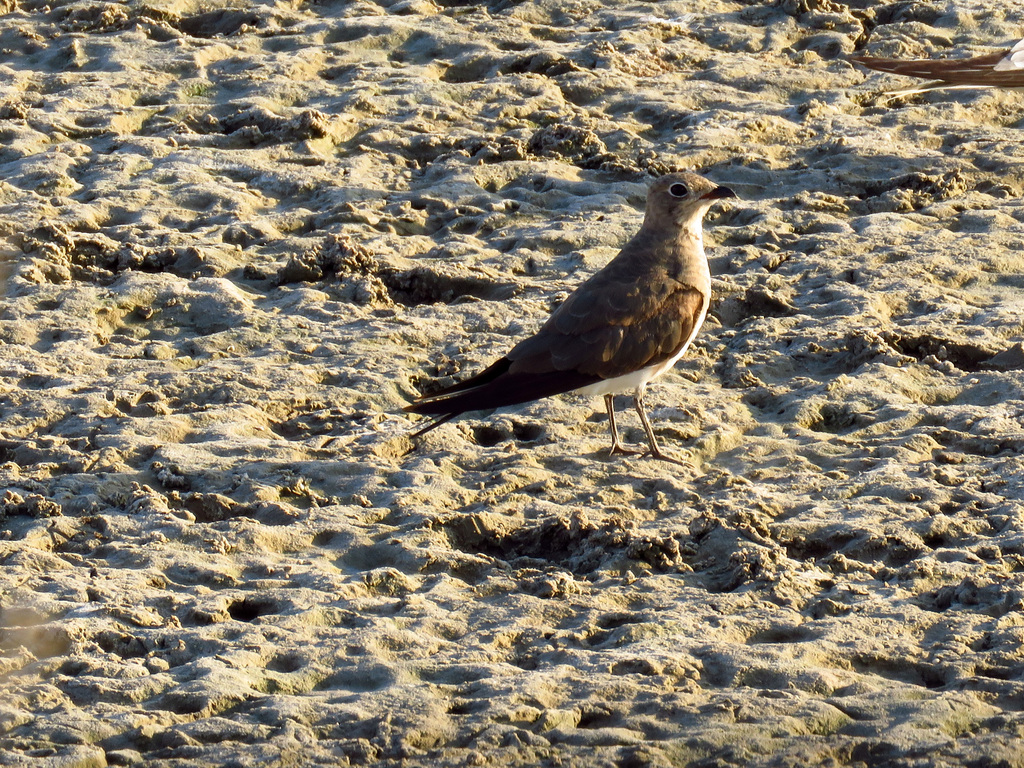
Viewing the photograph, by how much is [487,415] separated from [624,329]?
0.66 meters

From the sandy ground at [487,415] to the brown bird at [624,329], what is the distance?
0.84ft

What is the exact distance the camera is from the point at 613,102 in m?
8.31

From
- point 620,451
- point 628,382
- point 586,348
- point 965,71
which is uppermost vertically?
point 965,71

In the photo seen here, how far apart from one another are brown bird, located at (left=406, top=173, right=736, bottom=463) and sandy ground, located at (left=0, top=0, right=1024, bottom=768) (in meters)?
0.26

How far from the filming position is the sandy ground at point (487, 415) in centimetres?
373

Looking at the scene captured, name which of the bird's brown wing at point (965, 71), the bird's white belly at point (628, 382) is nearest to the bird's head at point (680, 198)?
the bird's white belly at point (628, 382)

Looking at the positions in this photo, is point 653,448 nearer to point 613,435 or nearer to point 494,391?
point 613,435

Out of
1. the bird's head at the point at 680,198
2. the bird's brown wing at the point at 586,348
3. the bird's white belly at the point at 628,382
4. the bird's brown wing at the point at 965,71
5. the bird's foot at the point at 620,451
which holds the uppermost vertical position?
the bird's brown wing at the point at 965,71

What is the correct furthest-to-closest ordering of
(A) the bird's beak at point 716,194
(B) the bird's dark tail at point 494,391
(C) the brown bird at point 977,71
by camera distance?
(A) the bird's beak at point 716,194 → (B) the bird's dark tail at point 494,391 → (C) the brown bird at point 977,71

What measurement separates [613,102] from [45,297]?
3.57 m

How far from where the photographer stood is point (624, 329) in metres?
5.43

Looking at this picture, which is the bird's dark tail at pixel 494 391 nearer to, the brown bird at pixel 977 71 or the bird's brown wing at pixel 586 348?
the bird's brown wing at pixel 586 348

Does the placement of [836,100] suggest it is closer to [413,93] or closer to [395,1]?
[413,93]

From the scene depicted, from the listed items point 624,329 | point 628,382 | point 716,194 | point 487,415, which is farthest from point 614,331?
point 716,194
